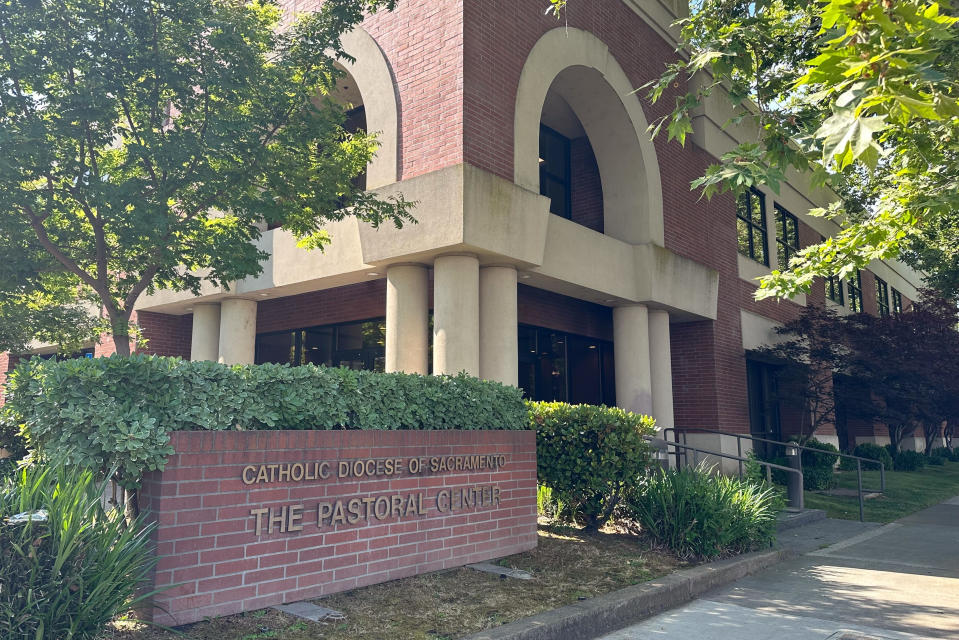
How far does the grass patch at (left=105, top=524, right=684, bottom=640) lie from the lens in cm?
481

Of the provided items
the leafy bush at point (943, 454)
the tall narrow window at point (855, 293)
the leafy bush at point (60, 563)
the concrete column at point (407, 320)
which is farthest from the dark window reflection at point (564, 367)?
the leafy bush at point (943, 454)

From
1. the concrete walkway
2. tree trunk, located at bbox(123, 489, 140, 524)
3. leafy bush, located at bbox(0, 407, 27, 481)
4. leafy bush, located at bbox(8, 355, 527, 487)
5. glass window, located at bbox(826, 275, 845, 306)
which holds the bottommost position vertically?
the concrete walkway

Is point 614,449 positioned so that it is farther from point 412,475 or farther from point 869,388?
point 869,388

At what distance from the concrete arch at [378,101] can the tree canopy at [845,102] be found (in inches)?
172

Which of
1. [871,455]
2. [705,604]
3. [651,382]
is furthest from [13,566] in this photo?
[871,455]

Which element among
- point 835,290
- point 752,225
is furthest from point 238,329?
point 835,290

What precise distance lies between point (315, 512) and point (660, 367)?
1055cm

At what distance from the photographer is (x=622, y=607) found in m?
5.92

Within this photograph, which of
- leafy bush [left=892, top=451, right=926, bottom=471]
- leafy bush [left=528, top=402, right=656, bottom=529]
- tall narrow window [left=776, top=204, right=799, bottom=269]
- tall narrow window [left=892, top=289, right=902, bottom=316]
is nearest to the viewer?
leafy bush [left=528, top=402, right=656, bottom=529]

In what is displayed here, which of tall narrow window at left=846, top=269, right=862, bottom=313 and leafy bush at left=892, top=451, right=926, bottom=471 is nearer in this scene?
leafy bush at left=892, top=451, right=926, bottom=471

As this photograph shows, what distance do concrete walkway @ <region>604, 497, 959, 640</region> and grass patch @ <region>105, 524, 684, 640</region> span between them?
2.49ft

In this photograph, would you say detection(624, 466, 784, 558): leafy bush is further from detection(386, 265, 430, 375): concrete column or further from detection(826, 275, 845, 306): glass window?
detection(826, 275, 845, 306): glass window

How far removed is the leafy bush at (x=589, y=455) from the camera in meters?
8.38

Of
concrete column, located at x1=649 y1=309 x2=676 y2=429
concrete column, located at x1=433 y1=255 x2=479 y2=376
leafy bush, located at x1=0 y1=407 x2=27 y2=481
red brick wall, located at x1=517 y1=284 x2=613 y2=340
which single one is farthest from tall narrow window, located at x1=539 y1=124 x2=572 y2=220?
leafy bush, located at x1=0 y1=407 x2=27 y2=481
